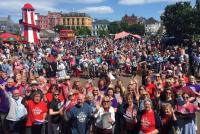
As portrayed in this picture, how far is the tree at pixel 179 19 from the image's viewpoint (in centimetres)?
6907

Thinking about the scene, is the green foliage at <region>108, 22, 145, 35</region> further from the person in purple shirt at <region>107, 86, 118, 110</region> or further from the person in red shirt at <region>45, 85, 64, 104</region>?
the person in purple shirt at <region>107, 86, 118, 110</region>

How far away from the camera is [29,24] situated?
2270 inches

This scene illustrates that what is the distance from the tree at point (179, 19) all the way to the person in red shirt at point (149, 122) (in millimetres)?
55879

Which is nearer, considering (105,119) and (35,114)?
(105,119)

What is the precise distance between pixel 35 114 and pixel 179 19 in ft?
235

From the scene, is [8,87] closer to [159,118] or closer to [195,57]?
[159,118]

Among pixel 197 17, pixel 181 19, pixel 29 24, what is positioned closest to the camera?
pixel 29 24

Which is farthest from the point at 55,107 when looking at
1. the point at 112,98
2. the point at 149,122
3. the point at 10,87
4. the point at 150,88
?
the point at 150,88

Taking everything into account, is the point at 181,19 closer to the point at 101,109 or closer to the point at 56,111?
the point at 56,111

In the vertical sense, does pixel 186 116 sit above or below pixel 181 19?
below

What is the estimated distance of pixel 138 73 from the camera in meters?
22.8

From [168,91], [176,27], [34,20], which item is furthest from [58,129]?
[176,27]

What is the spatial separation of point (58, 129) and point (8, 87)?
1.85 m

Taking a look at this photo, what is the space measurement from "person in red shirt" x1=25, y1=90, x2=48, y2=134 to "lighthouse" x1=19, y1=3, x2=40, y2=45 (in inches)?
1901
